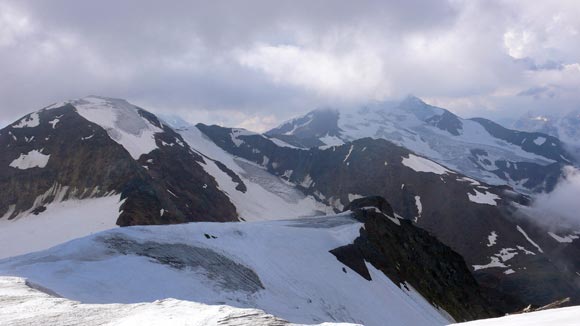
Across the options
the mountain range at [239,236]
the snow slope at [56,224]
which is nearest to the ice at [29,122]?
the mountain range at [239,236]

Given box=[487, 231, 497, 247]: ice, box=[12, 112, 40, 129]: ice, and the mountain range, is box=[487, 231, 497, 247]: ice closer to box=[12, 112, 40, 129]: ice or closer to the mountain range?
the mountain range

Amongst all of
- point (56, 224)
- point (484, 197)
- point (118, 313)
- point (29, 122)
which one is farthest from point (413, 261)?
point (29, 122)

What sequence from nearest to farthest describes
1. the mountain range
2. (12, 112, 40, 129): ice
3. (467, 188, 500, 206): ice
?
the mountain range → (12, 112, 40, 129): ice → (467, 188, 500, 206): ice

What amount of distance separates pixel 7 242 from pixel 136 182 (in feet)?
96.3

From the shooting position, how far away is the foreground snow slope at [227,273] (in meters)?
23.2

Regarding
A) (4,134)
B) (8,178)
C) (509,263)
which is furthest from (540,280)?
(4,134)

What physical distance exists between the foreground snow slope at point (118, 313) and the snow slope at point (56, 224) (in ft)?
251

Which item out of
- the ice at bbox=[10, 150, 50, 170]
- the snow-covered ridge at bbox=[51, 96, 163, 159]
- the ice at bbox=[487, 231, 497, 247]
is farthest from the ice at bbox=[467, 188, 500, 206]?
the ice at bbox=[10, 150, 50, 170]

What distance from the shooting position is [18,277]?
20219 millimetres

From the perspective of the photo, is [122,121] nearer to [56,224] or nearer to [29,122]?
[29,122]

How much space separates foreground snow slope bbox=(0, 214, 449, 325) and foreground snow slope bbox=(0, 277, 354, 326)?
4.30 metres

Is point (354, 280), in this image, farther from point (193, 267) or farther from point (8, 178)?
point (8, 178)

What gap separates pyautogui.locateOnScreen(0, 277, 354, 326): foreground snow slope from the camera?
499 inches

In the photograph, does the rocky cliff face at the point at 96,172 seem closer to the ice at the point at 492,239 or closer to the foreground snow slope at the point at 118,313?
the foreground snow slope at the point at 118,313
